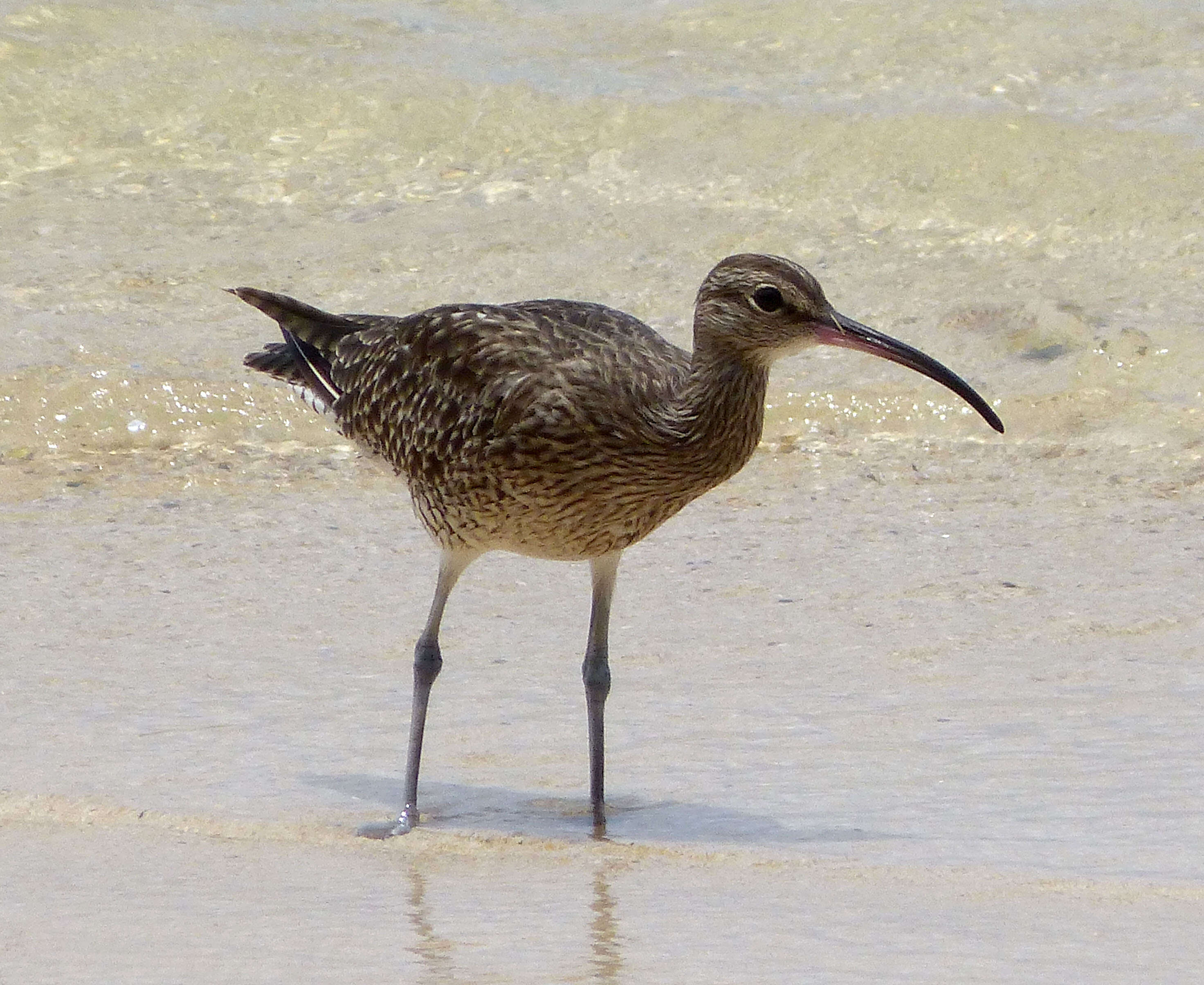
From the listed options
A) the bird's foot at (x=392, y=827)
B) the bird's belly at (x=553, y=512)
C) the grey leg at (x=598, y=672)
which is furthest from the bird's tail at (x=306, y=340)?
the bird's foot at (x=392, y=827)

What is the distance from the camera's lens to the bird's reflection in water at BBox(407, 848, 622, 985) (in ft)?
12.8

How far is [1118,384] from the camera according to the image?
31.3ft

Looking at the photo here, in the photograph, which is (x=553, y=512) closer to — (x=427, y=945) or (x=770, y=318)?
(x=770, y=318)

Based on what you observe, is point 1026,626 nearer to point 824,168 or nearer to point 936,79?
point 824,168

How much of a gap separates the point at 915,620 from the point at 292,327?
7.97ft

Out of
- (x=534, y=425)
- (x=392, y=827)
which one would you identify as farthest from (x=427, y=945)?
(x=534, y=425)

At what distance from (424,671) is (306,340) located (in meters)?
1.42

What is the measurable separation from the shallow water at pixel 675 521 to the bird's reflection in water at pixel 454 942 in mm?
18

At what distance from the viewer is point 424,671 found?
5855 mm

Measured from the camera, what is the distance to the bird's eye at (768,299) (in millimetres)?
5230

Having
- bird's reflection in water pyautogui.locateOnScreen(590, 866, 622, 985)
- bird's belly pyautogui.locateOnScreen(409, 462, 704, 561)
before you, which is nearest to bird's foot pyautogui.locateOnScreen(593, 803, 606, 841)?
bird's reflection in water pyautogui.locateOnScreen(590, 866, 622, 985)

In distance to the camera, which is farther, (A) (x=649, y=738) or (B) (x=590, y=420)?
(A) (x=649, y=738)

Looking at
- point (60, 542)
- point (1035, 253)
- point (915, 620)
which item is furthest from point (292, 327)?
point (1035, 253)

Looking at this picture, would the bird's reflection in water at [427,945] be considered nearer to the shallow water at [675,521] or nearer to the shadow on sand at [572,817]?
the shallow water at [675,521]
